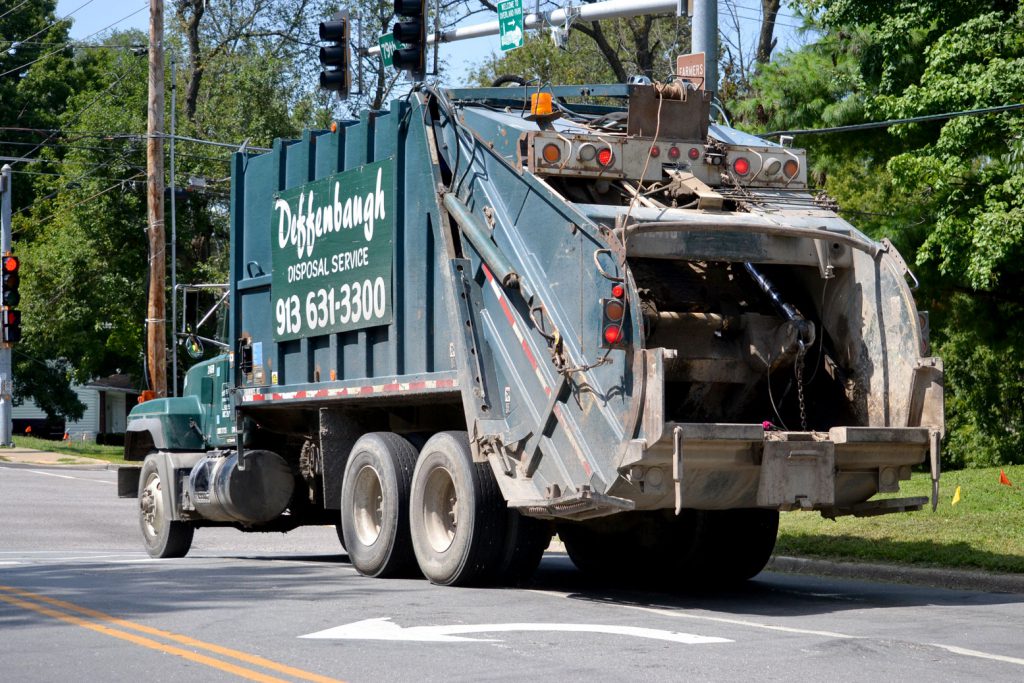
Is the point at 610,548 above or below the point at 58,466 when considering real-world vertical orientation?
above

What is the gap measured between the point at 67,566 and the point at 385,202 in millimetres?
4361

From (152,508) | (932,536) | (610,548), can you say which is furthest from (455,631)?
(152,508)

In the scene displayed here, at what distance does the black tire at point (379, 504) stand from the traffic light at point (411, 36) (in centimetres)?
615

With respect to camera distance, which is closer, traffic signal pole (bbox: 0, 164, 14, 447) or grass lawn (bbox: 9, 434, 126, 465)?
traffic signal pole (bbox: 0, 164, 14, 447)

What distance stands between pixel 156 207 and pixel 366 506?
57.7 feet

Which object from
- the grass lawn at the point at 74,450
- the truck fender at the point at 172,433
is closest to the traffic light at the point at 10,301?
the grass lawn at the point at 74,450

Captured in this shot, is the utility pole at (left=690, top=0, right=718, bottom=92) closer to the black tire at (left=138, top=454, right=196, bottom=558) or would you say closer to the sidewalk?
the black tire at (left=138, top=454, right=196, bottom=558)

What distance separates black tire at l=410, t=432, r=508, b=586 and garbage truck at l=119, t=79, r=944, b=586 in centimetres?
2

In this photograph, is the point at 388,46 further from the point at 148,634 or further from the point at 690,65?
the point at 148,634

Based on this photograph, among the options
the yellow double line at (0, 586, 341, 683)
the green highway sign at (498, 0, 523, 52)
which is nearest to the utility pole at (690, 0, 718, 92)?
the green highway sign at (498, 0, 523, 52)

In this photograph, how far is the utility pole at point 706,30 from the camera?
1457cm

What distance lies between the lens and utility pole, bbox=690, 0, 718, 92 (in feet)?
47.8

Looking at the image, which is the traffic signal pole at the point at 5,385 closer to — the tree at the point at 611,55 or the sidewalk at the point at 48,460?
the sidewalk at the point at 48,460

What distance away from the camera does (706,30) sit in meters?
14.6
